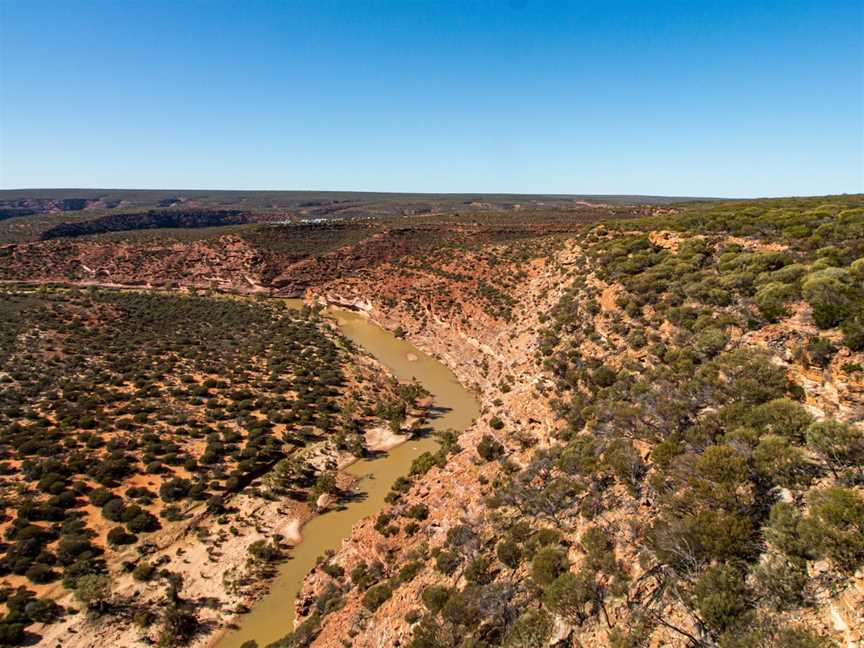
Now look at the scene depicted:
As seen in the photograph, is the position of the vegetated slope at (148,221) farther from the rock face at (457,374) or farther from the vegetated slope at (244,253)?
the rock face at (457,374)

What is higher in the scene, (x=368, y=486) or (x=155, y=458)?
(x=155, y=458)

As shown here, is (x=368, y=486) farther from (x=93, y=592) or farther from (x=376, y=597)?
(x=93, y=592)

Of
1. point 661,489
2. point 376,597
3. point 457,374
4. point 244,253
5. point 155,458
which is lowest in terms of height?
point 155,458

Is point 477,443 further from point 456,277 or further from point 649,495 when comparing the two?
point 456,277

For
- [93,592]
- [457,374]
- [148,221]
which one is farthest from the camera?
[148,221]

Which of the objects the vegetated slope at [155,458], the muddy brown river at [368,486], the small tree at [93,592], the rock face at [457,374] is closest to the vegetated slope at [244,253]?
the rock face at [457,374]

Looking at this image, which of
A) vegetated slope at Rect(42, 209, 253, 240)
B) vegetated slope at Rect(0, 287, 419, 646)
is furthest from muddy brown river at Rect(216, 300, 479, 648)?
vegetated slope at Rect(42, 209, 253, 240)

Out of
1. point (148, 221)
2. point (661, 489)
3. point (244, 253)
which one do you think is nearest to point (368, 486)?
point (661, 489)

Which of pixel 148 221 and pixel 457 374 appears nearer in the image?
pixel 457 374
